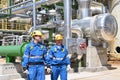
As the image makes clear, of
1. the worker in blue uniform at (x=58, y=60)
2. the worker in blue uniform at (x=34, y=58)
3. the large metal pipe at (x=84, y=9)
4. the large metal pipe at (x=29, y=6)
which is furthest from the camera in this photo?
the large metal pipe at (x=29, y=6)

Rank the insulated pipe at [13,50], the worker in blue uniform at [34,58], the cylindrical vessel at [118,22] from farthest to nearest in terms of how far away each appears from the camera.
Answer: the cylindrical vessel at [118,22] → the insulated pipe at [13,50] → the worker in blue uniform at [34,58]

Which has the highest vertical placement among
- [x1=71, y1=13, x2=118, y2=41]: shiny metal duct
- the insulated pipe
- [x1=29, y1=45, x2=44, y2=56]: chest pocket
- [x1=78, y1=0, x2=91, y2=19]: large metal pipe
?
[x1=78, y1=0, x2=91, y2=19]: large metal pipe

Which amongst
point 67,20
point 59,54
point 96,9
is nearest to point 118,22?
point 96,9

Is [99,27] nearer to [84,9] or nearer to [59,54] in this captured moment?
[84,9]

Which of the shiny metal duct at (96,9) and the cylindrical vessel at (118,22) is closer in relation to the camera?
the shiny metal duct at (96,9)

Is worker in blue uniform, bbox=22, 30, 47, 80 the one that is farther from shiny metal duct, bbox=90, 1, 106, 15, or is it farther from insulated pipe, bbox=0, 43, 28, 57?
shiny metal duct, bbox=90, 1, 106, 15

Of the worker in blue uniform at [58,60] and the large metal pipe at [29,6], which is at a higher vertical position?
the large metal pipe at [29,6]

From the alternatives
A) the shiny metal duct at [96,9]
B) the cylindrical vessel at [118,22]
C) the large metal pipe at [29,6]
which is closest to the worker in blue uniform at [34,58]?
the large metal pipe at [29,6]

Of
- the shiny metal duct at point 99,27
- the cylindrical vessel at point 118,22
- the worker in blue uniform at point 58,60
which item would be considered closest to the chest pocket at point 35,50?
the worker in blue uniform at point 58,60

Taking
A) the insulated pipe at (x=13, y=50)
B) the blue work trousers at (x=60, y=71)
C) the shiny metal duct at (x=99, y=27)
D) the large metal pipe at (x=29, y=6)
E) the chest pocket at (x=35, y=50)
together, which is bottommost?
the blue work trousers at (x=60, y=71)

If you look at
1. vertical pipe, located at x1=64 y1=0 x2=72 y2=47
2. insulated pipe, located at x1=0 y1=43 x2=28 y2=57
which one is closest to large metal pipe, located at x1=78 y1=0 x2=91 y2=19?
vertical pipe, located at x1=64 y1=0 x2=72 y2=47

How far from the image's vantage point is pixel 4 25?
879 inches

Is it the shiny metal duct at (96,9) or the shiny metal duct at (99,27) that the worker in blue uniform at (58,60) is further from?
the shiny metal duct at (96,9)

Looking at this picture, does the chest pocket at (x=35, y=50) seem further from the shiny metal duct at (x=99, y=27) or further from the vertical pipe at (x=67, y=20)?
the shiny metal duct at (x=99, y=27)
